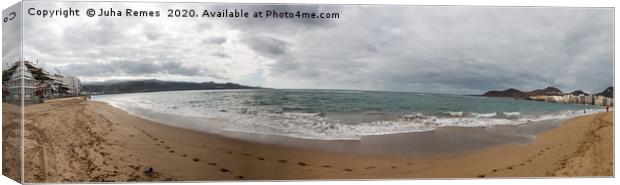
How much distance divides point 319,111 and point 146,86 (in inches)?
68.9

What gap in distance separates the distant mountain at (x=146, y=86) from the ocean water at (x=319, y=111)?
0.05m

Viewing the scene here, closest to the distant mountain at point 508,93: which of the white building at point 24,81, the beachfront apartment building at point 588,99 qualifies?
the beachfront apartment building at point 588,99

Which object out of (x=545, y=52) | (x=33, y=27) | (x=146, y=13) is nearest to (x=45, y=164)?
(x=33, y=27)

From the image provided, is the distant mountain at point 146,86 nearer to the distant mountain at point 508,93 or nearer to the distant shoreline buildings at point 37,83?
the distant shoreline buildings at point 37,83

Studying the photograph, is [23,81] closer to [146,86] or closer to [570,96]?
[146,86]

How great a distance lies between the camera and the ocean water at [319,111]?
700 centimetres

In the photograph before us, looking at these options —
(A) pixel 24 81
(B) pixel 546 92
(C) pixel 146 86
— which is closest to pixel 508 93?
(B) pixel 546 92

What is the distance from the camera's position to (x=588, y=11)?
7551 millimetres

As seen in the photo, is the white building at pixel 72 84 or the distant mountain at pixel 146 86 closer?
the white building at pixel 72 84

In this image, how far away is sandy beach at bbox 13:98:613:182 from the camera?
22.1ft

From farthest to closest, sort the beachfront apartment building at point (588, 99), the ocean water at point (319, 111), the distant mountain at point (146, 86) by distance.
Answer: the beachfront apartment building at point (588, 99)
the ocean water at point (319, 111)
the distant mountain at point (146, 86)

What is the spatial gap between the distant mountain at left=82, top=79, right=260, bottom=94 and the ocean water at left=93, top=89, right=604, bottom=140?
0.16 ft

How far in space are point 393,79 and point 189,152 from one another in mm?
2238

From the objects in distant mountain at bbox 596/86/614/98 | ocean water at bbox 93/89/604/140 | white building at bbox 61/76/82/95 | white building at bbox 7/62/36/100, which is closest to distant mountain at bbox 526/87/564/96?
ocean water at bbox 93/89/604/140
